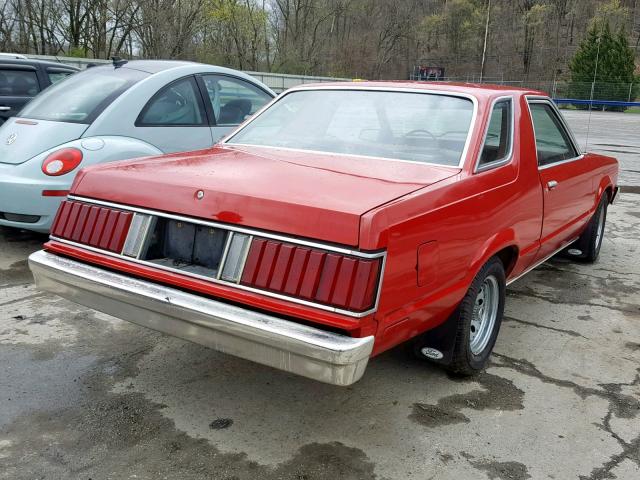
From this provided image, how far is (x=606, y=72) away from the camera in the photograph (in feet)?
158

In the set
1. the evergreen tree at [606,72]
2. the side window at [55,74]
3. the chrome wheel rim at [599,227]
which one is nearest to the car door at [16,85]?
the side window at [55,74]

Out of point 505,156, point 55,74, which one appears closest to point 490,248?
point 505,156

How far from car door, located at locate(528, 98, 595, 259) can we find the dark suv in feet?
18.9

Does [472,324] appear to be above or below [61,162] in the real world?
below

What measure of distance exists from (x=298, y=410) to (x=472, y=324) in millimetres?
1124

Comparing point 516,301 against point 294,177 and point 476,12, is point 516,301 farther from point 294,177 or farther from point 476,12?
point 476,12

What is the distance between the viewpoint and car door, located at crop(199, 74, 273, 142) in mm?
6141

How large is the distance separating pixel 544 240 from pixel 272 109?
6.64 ft

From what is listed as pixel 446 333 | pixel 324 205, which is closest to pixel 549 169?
pixel 446 333

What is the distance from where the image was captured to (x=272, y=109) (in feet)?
13.8

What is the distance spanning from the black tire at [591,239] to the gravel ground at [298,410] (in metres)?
1.43

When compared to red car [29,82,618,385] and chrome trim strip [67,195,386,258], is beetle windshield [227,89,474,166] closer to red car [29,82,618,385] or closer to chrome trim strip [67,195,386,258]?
red car [29,82,618,385]

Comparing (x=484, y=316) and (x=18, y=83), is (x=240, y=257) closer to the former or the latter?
(x=484, y=316)

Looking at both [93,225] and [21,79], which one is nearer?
[93,225]
